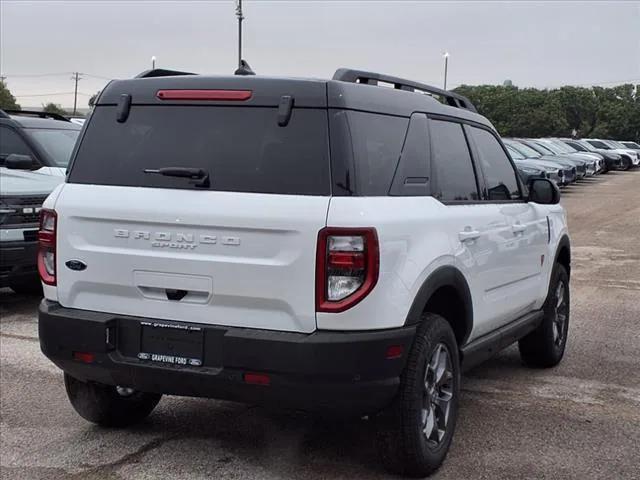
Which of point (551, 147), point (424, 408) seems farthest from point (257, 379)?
point (551, 147)

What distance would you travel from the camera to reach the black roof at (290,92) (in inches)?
147

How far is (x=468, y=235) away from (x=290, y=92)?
1302mm

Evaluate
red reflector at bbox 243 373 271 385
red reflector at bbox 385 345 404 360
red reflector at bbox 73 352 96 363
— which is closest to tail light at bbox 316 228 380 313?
red reflector at bbox 385 345 404 360

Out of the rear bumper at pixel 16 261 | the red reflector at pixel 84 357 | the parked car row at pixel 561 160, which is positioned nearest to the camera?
the red reflector at pixel 84 357

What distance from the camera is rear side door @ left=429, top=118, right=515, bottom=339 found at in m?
4.31

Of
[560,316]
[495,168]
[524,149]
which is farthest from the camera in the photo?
[524,149]

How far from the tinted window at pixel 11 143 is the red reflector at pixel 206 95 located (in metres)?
6.20

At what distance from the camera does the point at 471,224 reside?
446cm

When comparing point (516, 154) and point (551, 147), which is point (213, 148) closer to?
point (516, 154)

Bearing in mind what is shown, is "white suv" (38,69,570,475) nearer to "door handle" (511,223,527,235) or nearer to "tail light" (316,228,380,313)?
"tail light" (316,228,380,313)

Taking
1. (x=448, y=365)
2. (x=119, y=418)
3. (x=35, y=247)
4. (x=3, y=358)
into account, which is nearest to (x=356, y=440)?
(x=448, y=365)

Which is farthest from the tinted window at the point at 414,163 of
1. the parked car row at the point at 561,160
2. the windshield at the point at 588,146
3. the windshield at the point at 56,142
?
the windshield at the point at 588,146

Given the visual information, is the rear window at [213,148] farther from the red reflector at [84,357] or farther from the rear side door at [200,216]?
the red reflector at [84,357]

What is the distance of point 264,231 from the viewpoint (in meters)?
3.59
